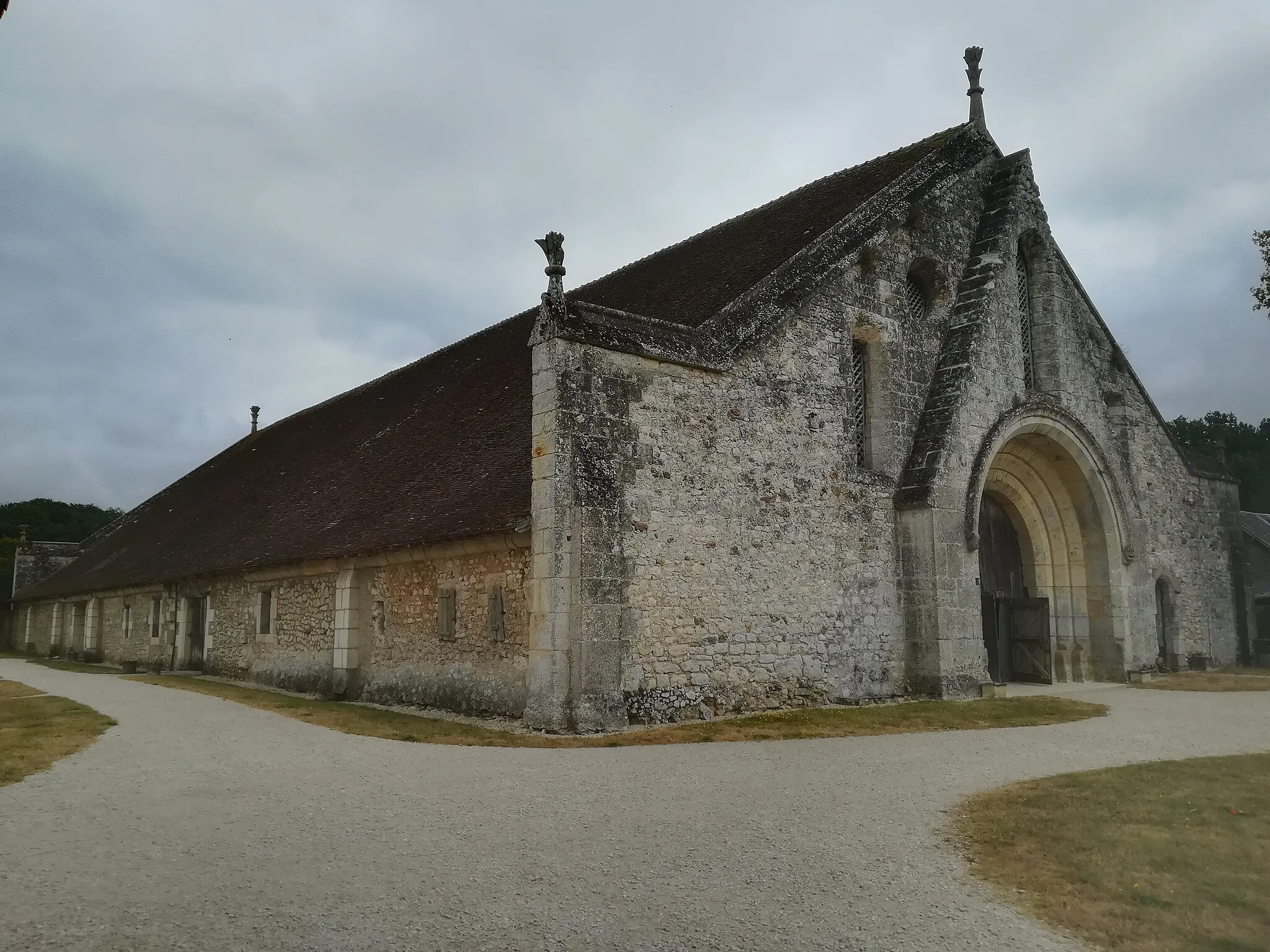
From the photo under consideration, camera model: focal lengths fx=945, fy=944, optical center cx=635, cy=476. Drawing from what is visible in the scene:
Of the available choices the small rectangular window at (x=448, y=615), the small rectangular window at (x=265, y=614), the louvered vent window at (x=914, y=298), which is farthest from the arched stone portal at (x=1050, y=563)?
the small rectangular window at (x=265, y=614)

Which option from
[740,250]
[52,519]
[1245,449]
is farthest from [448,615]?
[52,519]

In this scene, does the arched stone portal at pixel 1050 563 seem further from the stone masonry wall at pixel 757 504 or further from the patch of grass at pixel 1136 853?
the patch of grass at pixel 1136 853

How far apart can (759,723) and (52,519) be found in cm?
5661

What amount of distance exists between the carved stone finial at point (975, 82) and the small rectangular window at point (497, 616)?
449 inches

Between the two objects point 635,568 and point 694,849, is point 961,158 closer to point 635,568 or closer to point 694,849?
point 635,568

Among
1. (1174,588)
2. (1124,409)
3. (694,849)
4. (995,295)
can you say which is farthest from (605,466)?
(1174,588)

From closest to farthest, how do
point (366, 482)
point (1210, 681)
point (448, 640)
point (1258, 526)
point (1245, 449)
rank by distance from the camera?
point (448, 640) < point (1210, 681) < point (366, 482) < point (1258, 526) < point (1245, 449)

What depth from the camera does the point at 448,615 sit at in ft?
39.5

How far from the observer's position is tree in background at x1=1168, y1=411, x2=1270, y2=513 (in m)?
33.2

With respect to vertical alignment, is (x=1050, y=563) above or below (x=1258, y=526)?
below

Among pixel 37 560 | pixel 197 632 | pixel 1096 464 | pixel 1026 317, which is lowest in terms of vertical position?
pixel 197 632

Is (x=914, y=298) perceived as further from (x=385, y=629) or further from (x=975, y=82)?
(x=385, y=629)

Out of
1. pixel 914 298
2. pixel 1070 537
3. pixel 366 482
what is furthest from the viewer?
pixel 1070 537

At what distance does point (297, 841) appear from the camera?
17.6ft
